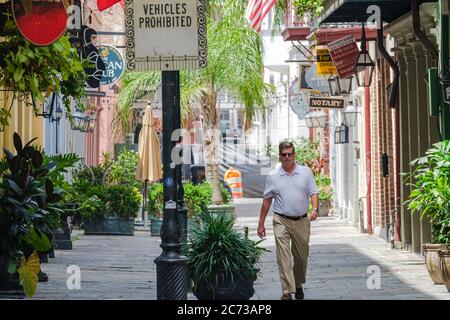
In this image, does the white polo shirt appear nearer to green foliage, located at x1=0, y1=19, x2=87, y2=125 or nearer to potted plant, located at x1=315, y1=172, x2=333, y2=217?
green foliage, located at x1=0, y1=19, x2=87, y2=125

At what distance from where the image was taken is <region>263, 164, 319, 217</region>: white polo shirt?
14.1 m

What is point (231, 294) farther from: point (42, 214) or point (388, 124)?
point (388, 124)

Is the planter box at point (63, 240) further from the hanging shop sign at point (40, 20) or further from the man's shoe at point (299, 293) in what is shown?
the hanging shop sign at point (40, 20)

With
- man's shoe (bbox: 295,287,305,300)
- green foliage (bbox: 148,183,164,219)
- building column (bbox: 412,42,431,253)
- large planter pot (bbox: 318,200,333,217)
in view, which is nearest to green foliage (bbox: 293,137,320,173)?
large planter pot (bbox: 318,200,333,217)

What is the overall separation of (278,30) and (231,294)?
58.9 ft

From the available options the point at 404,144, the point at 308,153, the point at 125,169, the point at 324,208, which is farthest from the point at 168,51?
the point at 308,153

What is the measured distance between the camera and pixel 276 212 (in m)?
14.2

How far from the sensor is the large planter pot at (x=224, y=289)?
44.5 feet

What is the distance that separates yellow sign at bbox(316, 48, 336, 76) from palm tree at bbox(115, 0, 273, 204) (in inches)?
114

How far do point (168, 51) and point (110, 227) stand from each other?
1855 cm

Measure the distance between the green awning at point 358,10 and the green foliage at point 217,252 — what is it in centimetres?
758

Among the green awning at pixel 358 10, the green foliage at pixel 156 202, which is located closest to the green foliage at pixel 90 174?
the green foliage at pixel 156 202
